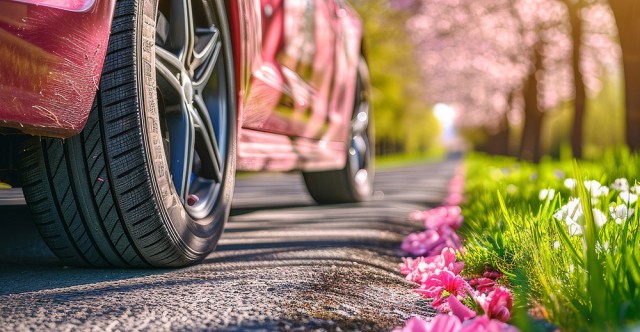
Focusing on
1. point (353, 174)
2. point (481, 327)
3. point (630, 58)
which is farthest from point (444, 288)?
point (630, 58)

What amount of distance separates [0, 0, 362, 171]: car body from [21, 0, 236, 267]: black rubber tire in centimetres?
14

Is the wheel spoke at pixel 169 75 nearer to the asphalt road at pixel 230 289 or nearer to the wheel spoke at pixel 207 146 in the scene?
the wheel spoke at pixel 207 146

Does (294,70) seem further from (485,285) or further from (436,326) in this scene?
(436,326)

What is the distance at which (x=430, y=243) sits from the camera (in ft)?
11.8

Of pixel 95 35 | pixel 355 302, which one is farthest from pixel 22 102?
pixel 355 302

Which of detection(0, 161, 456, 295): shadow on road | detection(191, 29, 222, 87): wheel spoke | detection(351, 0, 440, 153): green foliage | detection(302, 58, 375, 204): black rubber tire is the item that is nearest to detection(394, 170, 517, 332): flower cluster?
detection(0, 161, 456, 295): shadow on road

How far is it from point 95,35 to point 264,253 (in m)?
1.38

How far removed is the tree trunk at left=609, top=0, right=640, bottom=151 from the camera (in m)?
8.08

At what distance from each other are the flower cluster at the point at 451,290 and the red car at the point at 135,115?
776 mm

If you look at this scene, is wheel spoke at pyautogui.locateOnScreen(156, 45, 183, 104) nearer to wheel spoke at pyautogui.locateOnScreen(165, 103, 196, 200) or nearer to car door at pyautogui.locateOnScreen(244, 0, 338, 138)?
wheel spoke at pyautogui.locateOnScreen(165, 103, 196, 200)

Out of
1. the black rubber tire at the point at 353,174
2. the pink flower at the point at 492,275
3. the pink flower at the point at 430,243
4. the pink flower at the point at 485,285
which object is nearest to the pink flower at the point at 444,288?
the pink flower at the point at 485,285

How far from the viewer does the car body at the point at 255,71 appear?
2102 millimetres

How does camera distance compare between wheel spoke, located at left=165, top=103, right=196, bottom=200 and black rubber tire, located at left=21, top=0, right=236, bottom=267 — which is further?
wheel spoke, located at left=165, top=103, right=196, bottom=200

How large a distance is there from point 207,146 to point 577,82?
1122 cm
